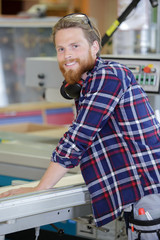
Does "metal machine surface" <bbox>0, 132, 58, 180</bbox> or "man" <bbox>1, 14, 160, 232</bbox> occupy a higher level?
"man" <bbox>1, 14, 160, 232</bbox>

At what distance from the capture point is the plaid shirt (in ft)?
5.25

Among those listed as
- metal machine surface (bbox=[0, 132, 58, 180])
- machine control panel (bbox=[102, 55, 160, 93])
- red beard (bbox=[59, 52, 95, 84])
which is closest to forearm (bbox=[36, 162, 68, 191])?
red beard (bbox=[59, 52, 95, 84])

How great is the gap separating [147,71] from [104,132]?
0.88 metres

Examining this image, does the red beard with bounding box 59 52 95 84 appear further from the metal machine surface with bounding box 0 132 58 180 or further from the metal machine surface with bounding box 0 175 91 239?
the metal machine surface with bounding box 0 132 58 180

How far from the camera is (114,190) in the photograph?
5.56ft

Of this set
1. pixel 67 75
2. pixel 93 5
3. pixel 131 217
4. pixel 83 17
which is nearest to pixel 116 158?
pixel 131 217

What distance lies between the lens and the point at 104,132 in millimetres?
1682

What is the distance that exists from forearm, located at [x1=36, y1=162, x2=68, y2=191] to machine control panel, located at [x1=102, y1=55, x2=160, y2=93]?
95cm

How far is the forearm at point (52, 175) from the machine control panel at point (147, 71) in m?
0.95

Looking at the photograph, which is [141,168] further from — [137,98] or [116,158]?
[137,98]

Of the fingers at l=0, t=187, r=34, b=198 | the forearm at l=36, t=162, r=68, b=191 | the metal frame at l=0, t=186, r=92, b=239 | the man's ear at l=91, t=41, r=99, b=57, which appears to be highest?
the man's ear at l=91, t=41, r=99, b=57

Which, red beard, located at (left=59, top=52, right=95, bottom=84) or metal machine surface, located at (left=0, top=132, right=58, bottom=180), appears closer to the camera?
red beard, located at (left=59, top=52, right=95, bottom=84)

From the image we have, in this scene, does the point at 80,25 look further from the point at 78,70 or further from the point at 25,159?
the point at 25,159

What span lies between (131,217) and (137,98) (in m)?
0.43
